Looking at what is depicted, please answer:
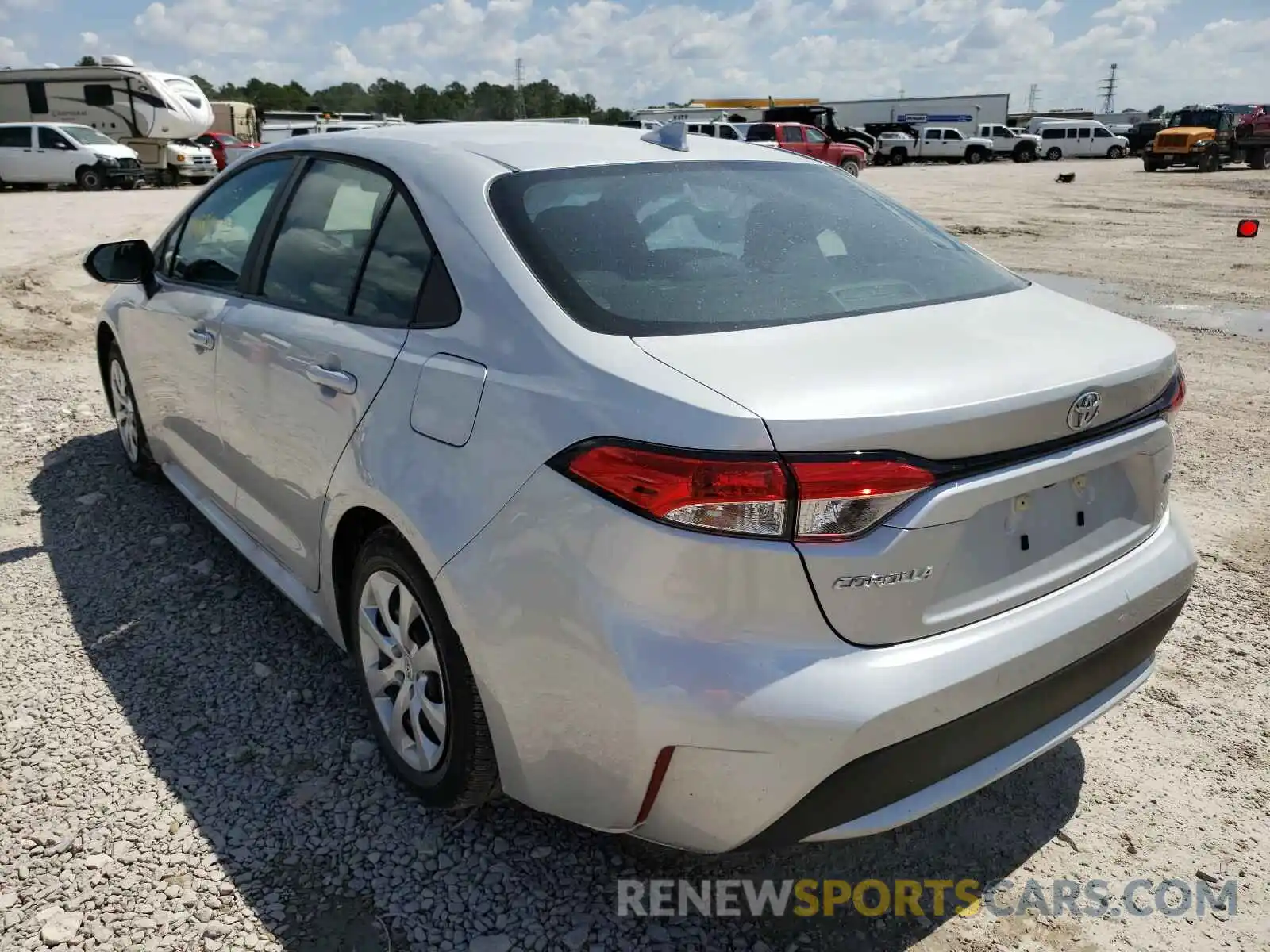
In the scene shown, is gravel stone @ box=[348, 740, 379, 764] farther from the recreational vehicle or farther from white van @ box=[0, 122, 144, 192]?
the recreational vehicle

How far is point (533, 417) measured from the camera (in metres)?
2.03

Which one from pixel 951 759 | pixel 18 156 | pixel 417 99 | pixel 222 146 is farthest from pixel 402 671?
pixel 417 99

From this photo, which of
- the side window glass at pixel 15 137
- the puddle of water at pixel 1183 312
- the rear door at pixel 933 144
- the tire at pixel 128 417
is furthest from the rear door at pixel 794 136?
the tire at pixel 128 417

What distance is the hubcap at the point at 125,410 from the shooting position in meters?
4.75

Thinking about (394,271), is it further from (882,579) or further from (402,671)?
(882,579)

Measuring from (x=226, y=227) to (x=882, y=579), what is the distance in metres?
2.96

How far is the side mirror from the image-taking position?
4066mm

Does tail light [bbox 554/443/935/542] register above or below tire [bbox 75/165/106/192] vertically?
above

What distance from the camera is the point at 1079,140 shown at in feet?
165

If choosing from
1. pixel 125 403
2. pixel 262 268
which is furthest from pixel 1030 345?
pixel 125 403

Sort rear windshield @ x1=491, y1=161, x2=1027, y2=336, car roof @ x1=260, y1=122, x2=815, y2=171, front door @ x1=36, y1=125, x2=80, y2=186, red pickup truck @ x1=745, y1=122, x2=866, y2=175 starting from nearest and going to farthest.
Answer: rear windshield @ x1=491, y1=161, x2=1027, y2=336
car roof @ x1=260, y1=122, x2=815, y2=171
front door @ x1=36, y1=125, x2=80, y2=186
red pickup truck @ x1=745, y1=122, x2=866, y2=175

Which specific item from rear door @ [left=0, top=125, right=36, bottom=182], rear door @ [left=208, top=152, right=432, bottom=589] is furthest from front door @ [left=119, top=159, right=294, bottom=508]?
rear door @ [left=0, top=125, right=36, bottom=182]

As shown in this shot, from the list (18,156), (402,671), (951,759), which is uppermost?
(18,156)

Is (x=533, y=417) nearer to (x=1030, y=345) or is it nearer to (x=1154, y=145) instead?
(x=1030, y=345)
